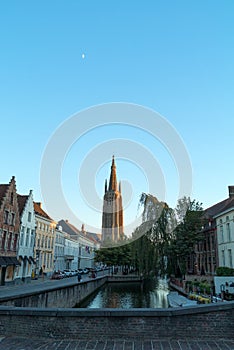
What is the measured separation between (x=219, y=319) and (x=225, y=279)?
826 inches

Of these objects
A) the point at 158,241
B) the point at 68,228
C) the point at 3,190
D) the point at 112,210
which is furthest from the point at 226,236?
→ the point at 112,210

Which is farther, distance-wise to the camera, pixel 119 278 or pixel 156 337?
pixel 119 278

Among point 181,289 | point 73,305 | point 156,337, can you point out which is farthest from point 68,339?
point 181,289

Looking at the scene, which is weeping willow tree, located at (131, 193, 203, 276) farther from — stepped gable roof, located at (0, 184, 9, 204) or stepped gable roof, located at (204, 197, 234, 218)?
stepped gable roof, located at (0, 184, 9, 204)

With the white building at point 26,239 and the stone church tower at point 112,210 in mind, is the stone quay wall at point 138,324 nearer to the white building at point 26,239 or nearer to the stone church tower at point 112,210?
the white building at point 26,239

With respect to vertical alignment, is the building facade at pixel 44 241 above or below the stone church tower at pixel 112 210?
below

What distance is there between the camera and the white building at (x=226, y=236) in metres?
33.8

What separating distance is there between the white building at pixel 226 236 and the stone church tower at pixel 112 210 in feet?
235

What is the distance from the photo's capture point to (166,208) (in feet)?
111

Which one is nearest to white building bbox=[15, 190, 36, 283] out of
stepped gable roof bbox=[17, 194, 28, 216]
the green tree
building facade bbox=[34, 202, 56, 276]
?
stepped gable roof bbox=[17, 194, 28, 216]

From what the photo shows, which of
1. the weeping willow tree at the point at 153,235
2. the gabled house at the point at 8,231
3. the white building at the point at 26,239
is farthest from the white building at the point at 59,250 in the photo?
the weeping willow tree at the point at 153,235

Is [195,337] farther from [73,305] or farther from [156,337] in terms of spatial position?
[73,305]

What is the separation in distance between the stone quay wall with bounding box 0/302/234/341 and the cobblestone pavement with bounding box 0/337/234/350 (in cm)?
17

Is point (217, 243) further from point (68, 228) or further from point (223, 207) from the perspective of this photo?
point (68, 228)
